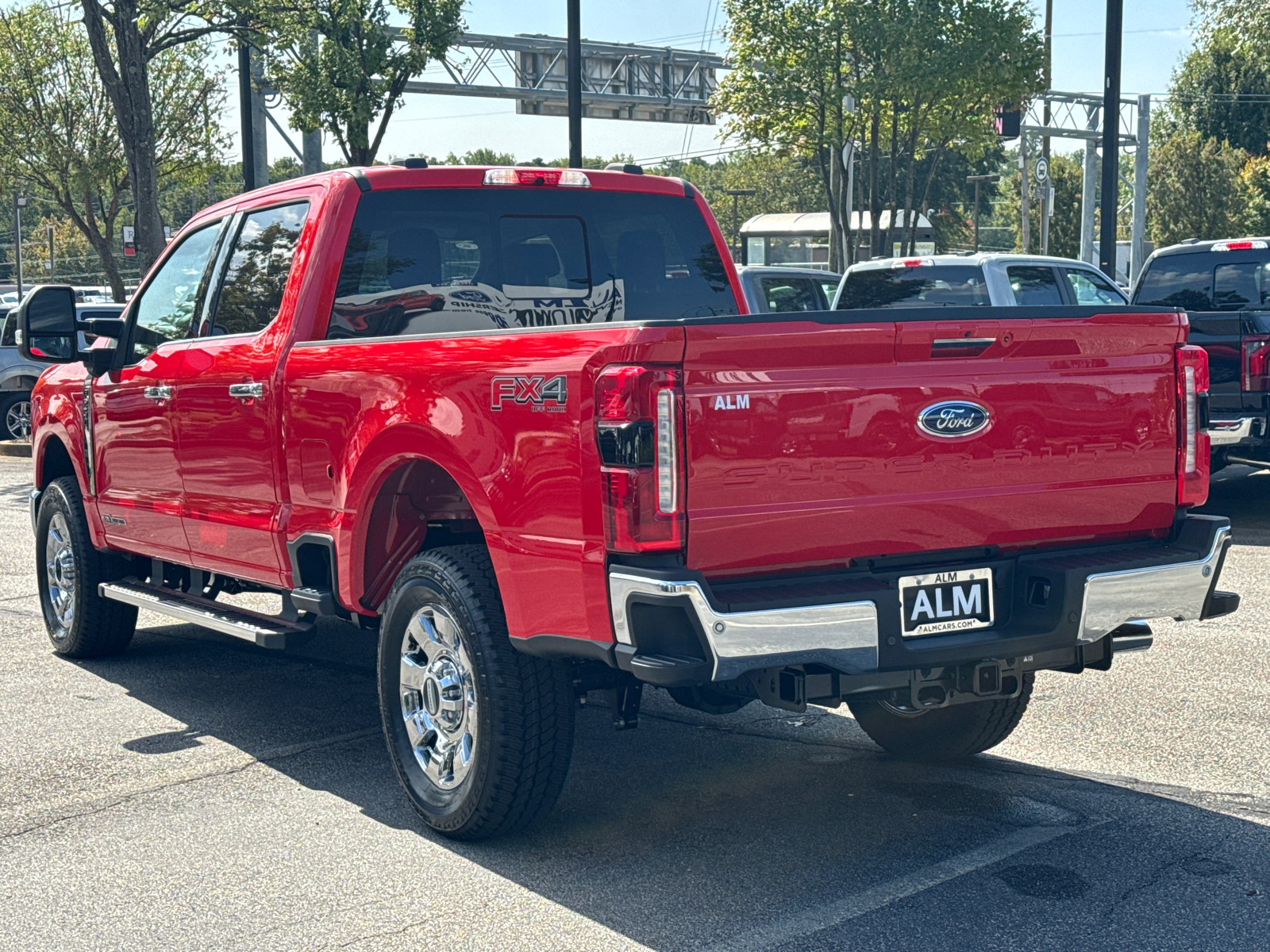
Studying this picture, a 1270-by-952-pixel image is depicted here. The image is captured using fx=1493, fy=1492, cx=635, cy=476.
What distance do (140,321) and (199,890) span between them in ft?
11.0

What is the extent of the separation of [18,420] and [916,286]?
13.8 m

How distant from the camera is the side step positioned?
5.50 meters

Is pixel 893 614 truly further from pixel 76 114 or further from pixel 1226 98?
pixel 1226 98

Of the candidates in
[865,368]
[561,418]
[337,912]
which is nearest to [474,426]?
[561,418]

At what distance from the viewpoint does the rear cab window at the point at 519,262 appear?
555cm

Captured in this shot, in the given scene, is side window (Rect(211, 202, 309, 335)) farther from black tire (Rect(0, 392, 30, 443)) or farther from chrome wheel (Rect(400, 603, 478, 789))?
black tire (Rect(0, 392, 30, 443))

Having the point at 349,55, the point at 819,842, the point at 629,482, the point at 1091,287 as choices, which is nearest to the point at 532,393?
the point at 629,482

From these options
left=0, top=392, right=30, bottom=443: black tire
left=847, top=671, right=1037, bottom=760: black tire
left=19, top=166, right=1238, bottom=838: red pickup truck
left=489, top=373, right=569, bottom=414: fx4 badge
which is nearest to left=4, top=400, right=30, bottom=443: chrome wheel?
left=0, top=392, right=30, bottom=443: black tire

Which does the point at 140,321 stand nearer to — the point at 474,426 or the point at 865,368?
the point at 474,426

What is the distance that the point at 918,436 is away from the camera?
409 centimetres

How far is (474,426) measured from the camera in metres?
4.29

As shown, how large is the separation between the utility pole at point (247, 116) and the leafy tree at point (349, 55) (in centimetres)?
309

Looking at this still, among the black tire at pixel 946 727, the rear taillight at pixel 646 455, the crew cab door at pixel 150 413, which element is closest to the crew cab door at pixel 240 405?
the crew cab door at pixel 150 413

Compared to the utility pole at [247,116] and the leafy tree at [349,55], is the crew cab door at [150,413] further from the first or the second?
the utility pole at [247,116]
